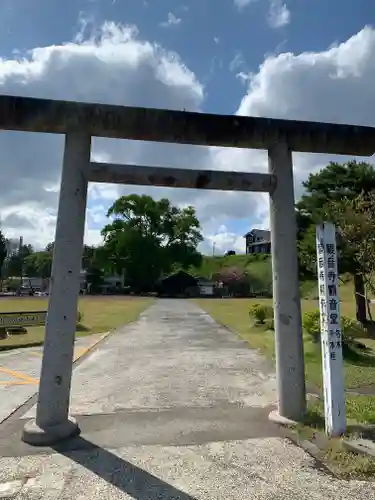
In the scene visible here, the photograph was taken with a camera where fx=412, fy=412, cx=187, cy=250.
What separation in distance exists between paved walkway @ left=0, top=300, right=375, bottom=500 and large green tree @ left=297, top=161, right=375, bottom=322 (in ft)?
27.5

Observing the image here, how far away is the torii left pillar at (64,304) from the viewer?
443 cm

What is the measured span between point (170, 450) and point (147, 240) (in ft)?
186

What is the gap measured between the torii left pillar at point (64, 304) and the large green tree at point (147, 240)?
5476 centimetres

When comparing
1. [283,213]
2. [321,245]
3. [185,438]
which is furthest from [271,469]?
[283,213]

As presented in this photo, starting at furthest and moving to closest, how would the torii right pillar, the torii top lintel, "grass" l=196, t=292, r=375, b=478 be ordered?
the torii right pillar → the torii top lintel → "grass" l=196, t=292, r=375, b=478

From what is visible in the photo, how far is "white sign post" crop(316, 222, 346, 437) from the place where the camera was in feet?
14.3

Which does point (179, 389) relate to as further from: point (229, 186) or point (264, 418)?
point (229, 186)

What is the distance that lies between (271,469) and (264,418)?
158 centimetres

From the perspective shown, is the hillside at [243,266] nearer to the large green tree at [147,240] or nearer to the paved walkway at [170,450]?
the large green tree at [147,240]

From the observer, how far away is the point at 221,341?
12.9m

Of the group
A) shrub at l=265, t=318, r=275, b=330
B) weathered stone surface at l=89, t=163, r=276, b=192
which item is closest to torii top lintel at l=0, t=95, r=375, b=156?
weathered stone surface at l=89, t=163, r=276, b=192

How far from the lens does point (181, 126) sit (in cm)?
497

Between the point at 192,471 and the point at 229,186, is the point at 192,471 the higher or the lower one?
the lower one

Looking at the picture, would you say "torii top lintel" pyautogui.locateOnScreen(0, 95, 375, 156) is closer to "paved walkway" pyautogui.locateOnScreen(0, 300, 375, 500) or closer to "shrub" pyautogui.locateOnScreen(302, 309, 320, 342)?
"paved walkway" pyautogui.locateOnScreen(0, 300, 375, 500)
